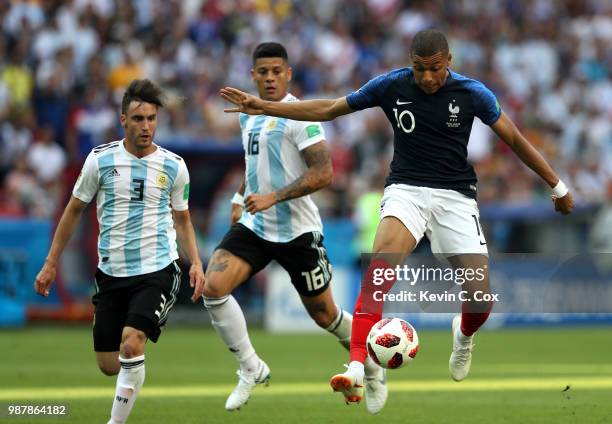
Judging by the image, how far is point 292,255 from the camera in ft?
34.5

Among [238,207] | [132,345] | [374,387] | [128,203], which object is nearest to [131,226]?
[128,203]

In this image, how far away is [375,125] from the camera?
853 inches

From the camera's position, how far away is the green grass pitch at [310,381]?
9922 mm

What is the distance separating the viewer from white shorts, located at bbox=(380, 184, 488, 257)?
9227 mm

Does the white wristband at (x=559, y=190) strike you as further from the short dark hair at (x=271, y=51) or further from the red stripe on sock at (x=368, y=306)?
the short dark hair at (x=271, y=51)

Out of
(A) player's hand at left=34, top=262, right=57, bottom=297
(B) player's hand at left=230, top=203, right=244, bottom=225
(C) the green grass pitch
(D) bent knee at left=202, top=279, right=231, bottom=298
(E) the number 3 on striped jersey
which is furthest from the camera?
(B) player's hand at left=230, top=203, right=244, bottom=225

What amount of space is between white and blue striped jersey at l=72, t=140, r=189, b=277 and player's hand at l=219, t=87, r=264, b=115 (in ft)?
2.27

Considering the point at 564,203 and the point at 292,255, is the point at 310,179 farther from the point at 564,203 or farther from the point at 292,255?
the point at 564,203

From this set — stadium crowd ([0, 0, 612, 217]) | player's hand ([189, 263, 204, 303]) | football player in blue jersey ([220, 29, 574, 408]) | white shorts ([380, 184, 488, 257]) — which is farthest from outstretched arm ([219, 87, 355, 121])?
stadium crowd ([0, 0, 612, 217])

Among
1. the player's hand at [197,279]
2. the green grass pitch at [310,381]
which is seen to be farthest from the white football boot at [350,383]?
the player's hand at [197,279]

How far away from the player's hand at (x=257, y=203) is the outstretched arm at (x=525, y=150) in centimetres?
181

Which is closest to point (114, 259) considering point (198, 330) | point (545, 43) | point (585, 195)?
point (198, 330)

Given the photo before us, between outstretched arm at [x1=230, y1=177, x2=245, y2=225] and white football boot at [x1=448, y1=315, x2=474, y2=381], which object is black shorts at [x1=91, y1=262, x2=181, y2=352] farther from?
white football boot at [x1=448, y1=315, x2=474, y2=381]

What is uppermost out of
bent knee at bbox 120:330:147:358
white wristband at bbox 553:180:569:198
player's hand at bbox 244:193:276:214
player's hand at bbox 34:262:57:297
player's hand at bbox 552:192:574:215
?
white wristband at bbox 553:180:569:198
